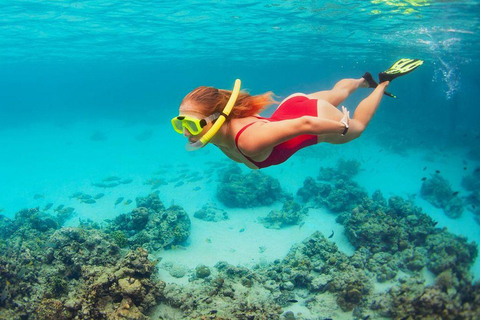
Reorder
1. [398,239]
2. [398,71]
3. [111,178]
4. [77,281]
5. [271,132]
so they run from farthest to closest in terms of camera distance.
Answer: [111,178] → [398,239] → [77,281] → [398,71] → [271,132]

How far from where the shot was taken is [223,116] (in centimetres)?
297

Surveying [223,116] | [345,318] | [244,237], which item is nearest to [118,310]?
[223,116]

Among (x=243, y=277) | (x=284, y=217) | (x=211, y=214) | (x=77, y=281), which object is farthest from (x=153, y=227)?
(x=284, y=217)

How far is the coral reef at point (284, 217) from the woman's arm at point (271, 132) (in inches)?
335

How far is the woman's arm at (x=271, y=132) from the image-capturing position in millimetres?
2910

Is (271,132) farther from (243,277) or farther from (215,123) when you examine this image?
(243,277)

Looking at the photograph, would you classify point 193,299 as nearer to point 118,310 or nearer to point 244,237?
point 118,310

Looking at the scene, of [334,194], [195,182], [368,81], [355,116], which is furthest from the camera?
[195,182]

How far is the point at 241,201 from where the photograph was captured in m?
12.9

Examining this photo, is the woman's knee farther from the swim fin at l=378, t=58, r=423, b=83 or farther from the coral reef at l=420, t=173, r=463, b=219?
the coral reef at l=420, t=173, r=463, b=219

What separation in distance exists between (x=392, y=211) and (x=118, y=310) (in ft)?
29.3

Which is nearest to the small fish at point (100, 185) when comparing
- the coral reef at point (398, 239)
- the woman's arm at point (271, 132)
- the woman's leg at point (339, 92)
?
the coral reef at point (398, 239)

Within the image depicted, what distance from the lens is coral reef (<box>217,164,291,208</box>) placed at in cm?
1295

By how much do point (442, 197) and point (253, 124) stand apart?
15065 millimetres
